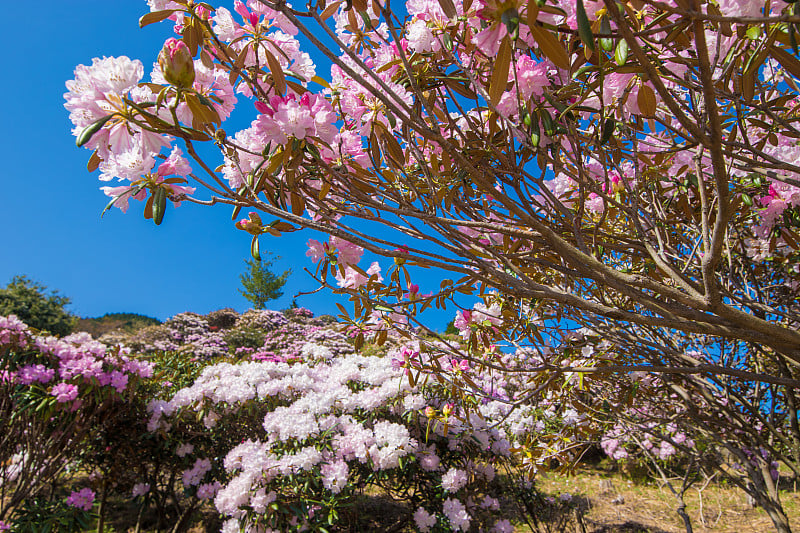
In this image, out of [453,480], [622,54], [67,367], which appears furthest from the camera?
[67,367]

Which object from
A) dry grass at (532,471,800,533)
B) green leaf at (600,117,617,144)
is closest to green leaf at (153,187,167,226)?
green leaf at (600,117,617,144)

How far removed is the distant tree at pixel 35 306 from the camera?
14180 mm

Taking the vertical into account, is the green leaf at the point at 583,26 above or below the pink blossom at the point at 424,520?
above

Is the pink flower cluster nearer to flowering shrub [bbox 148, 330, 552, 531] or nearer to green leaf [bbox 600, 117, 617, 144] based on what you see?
flowering shrub [bbox 148, 330, 552, 531]

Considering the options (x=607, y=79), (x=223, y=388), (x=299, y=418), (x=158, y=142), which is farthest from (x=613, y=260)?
(x=223, y=388)

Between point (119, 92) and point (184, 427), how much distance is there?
10.7 ft

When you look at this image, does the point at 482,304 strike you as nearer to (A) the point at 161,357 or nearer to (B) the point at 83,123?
(B) the point at 83,123

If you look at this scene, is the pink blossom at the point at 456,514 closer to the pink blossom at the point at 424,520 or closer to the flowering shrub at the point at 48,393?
the pink blossom at the point at 424,520

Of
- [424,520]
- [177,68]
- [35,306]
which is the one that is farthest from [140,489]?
[35,306]

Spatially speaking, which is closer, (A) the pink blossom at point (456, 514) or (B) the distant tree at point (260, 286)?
(A) the pink blossom at point (456, 514)

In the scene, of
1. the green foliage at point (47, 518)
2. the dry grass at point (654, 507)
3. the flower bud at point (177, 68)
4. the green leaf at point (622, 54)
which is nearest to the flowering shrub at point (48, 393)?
the green foliage at point (47, 518)

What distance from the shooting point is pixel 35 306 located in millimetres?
14703

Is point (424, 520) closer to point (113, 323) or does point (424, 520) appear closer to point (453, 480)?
point (453, 480)

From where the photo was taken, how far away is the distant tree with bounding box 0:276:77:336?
558 inches
